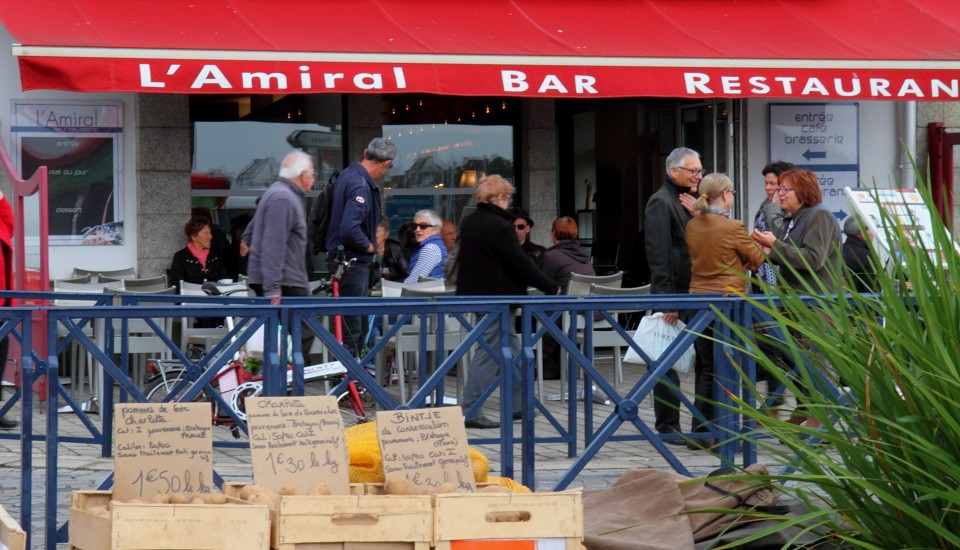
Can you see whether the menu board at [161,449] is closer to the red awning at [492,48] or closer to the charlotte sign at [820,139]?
the red awning at [492,48]

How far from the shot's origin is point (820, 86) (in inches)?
459

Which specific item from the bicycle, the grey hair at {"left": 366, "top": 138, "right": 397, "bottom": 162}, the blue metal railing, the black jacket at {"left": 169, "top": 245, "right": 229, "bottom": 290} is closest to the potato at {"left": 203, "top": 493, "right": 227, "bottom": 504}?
the blue metal railing

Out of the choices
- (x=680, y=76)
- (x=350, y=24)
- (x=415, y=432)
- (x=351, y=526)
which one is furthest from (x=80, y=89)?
(x=351, y=526)

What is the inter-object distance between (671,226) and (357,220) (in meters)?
2.26

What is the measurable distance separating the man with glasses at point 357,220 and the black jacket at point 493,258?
1142 millimetres

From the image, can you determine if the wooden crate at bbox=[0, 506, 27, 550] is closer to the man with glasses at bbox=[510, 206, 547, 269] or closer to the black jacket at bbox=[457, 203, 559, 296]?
the black jacket at bbox=[457, 203, 559, 296]

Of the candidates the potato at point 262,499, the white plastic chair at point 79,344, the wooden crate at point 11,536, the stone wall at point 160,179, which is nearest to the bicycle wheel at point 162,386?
the white plastic chair at point 79,344

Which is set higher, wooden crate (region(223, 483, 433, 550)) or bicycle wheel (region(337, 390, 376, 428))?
wooden crate (region(223, 483, 433, 550))

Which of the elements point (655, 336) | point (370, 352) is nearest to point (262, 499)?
point (370, 352)

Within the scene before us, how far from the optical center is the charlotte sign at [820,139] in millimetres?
13141

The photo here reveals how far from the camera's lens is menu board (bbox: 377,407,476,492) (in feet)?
16.2

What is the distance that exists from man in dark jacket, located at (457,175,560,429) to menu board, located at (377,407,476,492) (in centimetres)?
336

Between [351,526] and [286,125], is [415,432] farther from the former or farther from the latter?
[286,125]

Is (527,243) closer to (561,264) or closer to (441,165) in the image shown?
(561,264)
